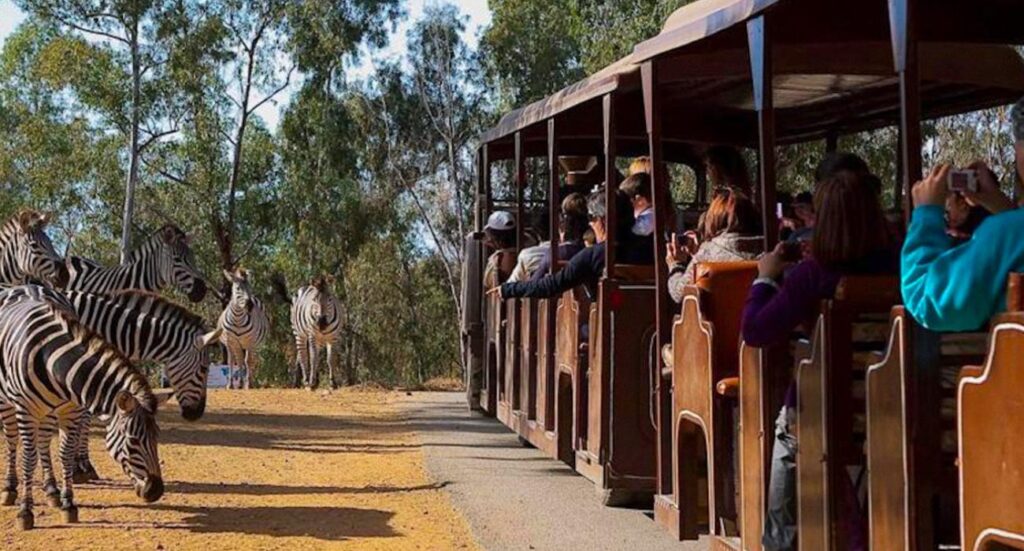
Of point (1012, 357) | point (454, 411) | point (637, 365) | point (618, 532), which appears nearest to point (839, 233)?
point (1012, 357)

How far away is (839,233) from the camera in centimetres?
470

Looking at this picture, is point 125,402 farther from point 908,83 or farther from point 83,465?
point 908,83

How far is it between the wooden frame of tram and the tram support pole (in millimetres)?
13

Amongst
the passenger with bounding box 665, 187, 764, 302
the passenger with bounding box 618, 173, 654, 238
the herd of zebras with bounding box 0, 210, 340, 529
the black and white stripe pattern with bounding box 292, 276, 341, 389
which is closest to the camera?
the passenger with bounding box 665, 187, 764, 302

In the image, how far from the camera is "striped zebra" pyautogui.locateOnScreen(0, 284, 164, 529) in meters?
9.41

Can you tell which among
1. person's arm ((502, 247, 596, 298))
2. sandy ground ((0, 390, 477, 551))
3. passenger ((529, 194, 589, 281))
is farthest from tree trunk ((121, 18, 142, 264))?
person's arm ((502, 247, 596, 298))

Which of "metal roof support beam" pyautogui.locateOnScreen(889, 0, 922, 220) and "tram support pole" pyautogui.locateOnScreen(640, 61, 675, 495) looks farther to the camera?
"tram support pole" pyautogui.locateOnScreen(640, 61, 675, 495)

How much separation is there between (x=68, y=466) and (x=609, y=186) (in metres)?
4.43

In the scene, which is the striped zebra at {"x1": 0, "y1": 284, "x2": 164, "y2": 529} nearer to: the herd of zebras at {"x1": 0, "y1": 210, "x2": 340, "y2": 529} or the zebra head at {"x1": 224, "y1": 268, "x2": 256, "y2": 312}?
the herd of zebras at {"x1": 0, "y1": 210, "x2": 340, "y2": 529}

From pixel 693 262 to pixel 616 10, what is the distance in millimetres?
25508

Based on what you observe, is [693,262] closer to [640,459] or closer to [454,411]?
[640,459]

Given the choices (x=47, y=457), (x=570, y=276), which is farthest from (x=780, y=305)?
(x=47, y=457)

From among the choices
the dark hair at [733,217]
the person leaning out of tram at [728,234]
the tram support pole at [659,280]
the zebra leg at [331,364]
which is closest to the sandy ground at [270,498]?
the tram support pole at [659,280]

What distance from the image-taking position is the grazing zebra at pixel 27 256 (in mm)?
16203
